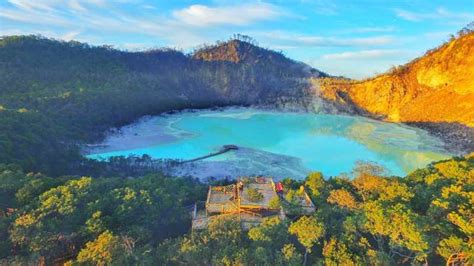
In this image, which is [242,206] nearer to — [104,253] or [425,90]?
[104,253]

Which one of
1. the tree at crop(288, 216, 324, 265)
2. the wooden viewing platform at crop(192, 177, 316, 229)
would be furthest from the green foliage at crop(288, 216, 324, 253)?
the wooden viewing platform at crop(192, 177, 316, 229)

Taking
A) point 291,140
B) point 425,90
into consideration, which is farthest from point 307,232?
point 425,90

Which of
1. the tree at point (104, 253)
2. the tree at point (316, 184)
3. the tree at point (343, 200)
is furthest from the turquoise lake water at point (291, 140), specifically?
the tree at point (104, 253)

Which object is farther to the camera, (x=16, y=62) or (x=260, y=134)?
(x=16, y=62)

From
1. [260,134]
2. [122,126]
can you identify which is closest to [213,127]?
[260,134]

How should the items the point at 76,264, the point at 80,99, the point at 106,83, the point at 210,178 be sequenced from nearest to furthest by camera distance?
the point at 76,264 → the point at 210,178 → the point at 80,99 → the point at 106,83

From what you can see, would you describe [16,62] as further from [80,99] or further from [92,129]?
[92,129]

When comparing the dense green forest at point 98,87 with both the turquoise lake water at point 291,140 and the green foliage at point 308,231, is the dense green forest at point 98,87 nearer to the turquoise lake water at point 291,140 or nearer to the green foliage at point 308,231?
the turquoise lake water at point 291,140
